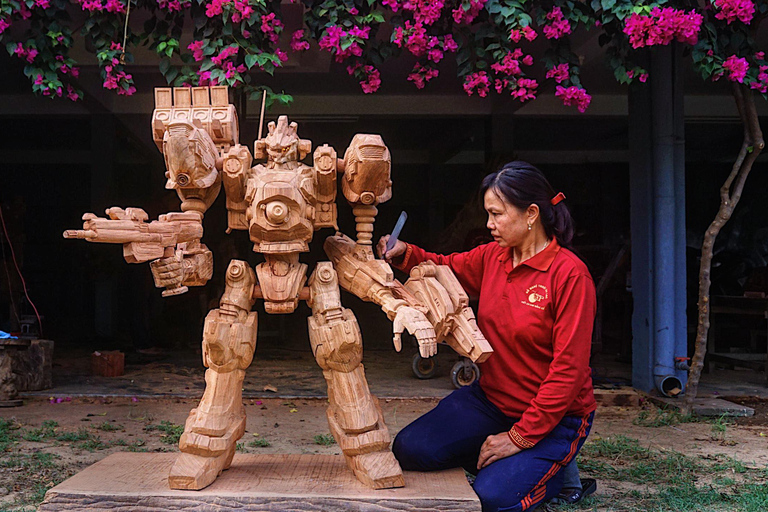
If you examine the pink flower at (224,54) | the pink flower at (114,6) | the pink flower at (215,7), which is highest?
the pink flower at (114,6)

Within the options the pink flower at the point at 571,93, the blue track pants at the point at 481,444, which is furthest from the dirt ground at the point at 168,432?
the pink flower at the point at 571,93

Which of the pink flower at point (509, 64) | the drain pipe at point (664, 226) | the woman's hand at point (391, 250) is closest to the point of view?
the woman's hand at point (391, 250)

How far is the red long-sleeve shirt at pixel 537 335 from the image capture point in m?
2.51

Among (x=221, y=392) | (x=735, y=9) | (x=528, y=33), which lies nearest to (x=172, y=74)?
(x=528, y=33)

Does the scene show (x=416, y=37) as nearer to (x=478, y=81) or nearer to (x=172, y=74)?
(x=478, y=81)

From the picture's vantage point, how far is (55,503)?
2342 millimetres

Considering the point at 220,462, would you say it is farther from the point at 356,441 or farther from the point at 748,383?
the point at 748,383

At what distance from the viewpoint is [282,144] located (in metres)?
2.68

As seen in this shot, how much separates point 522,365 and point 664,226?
113 inches

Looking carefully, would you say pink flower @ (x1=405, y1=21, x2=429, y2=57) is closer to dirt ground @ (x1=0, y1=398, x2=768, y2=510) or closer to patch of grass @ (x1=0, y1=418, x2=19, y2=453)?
dirt ground @ (x1=0, y1=398, x2=768, y2=510)

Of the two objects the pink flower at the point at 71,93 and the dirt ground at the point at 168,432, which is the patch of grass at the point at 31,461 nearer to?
the dirt ground at the point at 168,432

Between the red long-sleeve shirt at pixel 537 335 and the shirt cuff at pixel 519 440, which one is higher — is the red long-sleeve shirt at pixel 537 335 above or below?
above

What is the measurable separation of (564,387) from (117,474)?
169cm

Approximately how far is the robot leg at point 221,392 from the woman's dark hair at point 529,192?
1.02 m
